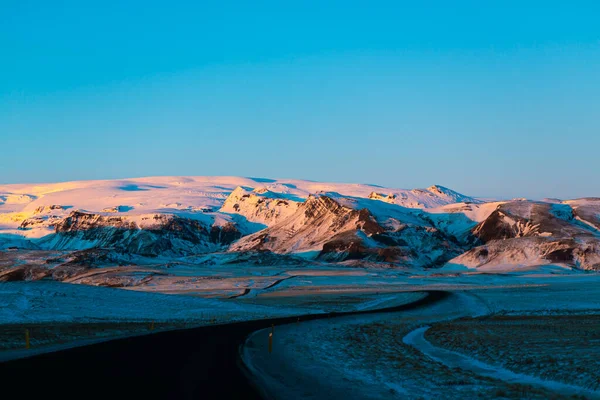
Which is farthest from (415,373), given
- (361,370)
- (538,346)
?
(538,346)

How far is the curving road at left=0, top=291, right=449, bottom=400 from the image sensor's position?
17984 mm

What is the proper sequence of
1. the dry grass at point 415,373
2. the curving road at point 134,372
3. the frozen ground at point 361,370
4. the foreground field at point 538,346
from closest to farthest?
the curving road at point 134,372, the dry grass at point 415,373, the frozen ground at point 361,370, the foreground field at point 538,346

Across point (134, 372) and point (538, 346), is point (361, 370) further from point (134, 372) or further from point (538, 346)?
point (538, 346)

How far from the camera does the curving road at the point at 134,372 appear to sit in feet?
59.0

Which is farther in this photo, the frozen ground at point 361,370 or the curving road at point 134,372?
the frozen ground at point 361,370

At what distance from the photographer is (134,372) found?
72.1 ft

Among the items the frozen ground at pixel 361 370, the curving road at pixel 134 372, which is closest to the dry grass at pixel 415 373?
the frozen ground at pixel 361 370

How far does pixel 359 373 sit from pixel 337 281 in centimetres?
12929

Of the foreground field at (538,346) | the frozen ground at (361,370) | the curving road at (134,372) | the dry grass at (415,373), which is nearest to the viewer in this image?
the curving road at (134,372)

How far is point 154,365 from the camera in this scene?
24062 millimetres

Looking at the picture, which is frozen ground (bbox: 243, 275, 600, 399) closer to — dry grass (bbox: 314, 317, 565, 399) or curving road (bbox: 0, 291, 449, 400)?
dry grass (bbox: 314, 317, 565, 399)

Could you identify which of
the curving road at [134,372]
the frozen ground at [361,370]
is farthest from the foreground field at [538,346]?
the curving road at [134,372]

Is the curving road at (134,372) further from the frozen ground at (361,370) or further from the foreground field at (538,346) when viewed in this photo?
the foreground field at (538,346)

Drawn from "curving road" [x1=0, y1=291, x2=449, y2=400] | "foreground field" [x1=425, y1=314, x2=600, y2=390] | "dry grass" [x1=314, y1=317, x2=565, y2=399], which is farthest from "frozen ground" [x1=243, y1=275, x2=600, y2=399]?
"curving road" [x1=0, y1=291, x2=449, y2=400]
